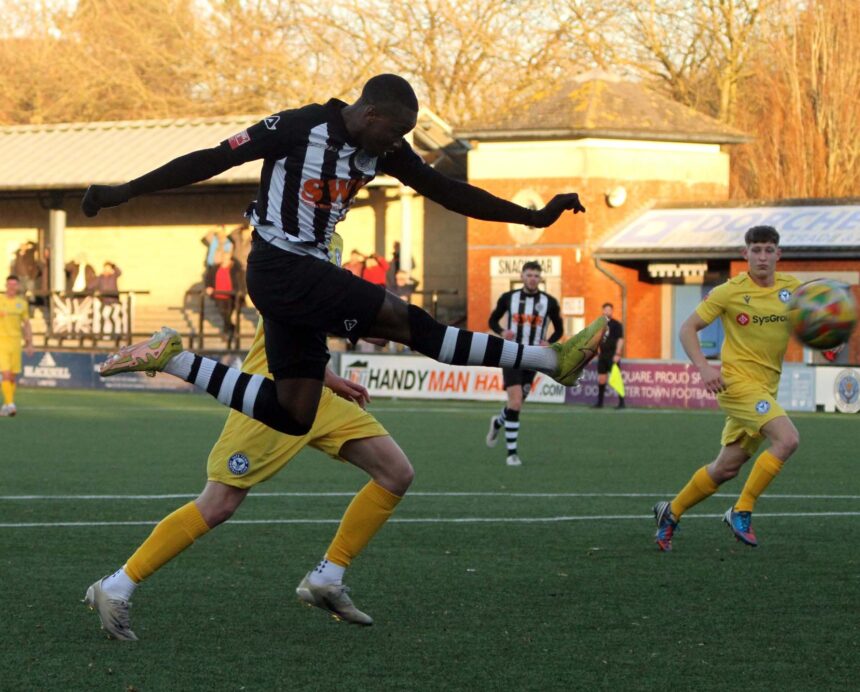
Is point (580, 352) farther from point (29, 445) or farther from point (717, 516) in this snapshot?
point (29, 445)

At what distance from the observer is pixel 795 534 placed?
418 inches

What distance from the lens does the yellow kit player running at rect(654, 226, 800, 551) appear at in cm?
1002

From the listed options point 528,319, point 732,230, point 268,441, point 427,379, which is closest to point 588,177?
point 732,230

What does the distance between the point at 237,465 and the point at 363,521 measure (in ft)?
2.14

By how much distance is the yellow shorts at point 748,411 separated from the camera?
Result: 10023mm

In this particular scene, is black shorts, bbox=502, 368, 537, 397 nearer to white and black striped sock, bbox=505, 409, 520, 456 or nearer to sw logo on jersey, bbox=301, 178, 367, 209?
white and black striped sock, bbox=505, 409, 520, 456

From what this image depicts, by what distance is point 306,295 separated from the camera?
21.7 feet

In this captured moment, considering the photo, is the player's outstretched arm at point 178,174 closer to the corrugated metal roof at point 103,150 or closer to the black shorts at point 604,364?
the black shorts at point 604,364

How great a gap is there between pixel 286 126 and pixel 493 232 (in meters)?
30.6

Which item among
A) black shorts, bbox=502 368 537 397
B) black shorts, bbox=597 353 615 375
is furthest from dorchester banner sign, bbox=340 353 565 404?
black shorts, bbox=502 368 537 397

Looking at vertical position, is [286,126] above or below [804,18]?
below

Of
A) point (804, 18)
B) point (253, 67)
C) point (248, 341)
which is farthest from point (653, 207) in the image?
point (253, 67)

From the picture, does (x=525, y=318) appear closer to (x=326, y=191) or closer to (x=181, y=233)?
(x=326, y=191)

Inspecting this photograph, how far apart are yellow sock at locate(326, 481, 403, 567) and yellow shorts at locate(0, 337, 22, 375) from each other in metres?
17.3
